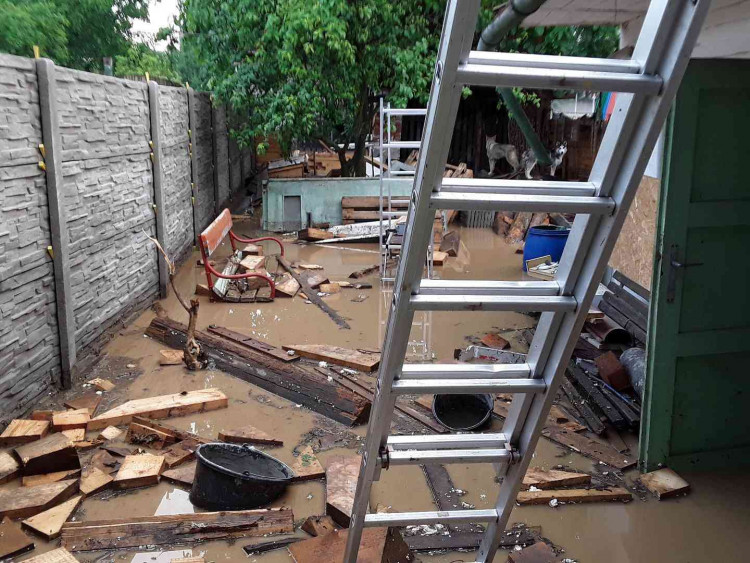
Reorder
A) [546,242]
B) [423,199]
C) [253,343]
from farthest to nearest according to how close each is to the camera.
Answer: [546,242] → [253,343] → [423,199]

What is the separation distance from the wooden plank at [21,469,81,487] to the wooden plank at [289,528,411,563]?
1.62 metres

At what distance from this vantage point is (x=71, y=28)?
20.7m

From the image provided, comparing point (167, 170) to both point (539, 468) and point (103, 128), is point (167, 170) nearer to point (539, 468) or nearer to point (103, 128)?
point (103, 128)

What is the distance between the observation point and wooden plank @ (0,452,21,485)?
415cm

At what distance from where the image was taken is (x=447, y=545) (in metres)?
3.65

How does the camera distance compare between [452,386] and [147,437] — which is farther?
[147,437]

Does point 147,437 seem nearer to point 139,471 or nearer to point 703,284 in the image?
point 139,471

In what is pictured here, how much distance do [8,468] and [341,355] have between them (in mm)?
2927

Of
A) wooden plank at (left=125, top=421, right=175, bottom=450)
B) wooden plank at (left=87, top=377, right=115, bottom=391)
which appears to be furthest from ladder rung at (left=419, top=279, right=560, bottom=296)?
wooden plank at (left=87, top=377, right=115, bottom=391)

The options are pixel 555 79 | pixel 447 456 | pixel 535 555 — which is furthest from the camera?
pixel 535 555

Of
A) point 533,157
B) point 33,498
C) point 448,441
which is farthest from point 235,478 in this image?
point 533,157

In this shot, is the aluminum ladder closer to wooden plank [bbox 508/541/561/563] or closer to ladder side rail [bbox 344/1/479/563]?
ladder side rail [bbox 344/1/479/563]

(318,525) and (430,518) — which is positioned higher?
(430,518)

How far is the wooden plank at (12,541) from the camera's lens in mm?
3506
